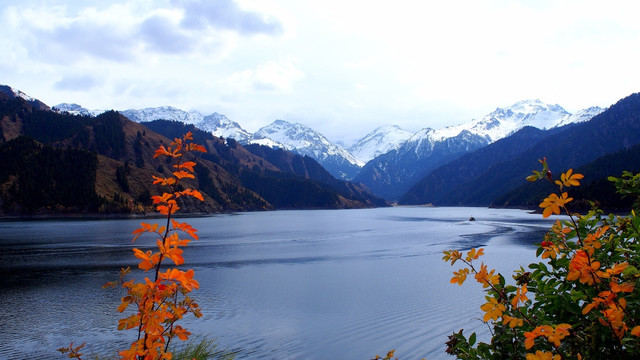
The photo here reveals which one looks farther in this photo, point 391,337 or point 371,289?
point 371,289

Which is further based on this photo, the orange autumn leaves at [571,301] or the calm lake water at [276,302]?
the calm lake water at [276,302]

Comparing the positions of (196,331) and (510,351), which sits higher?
(510,351)

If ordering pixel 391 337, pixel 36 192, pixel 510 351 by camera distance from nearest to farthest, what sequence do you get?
1. pixel 510 351
2. pixel 391 337
3. pixel 36 192

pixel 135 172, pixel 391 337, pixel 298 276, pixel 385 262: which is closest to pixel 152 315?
pixel 391 337

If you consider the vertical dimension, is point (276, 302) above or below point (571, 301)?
below

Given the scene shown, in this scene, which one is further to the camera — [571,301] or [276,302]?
[276,302]

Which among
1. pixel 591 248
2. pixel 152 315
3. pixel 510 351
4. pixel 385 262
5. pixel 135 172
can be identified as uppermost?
pixel 135 172

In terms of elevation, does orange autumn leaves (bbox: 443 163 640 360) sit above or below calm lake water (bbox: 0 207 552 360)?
above

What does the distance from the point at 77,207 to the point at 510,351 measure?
7366 inches

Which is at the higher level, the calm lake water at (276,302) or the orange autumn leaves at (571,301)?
the orange autumn leaves at (571,301)

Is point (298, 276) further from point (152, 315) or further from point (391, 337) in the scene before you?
point (152, 315)

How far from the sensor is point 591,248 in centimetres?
341

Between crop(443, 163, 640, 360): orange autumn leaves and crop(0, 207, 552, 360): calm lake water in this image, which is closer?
crop(443, 163, 640, 360): orange autumn leaves

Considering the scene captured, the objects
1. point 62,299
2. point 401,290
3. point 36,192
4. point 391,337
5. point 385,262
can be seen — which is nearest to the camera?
point 391,337
